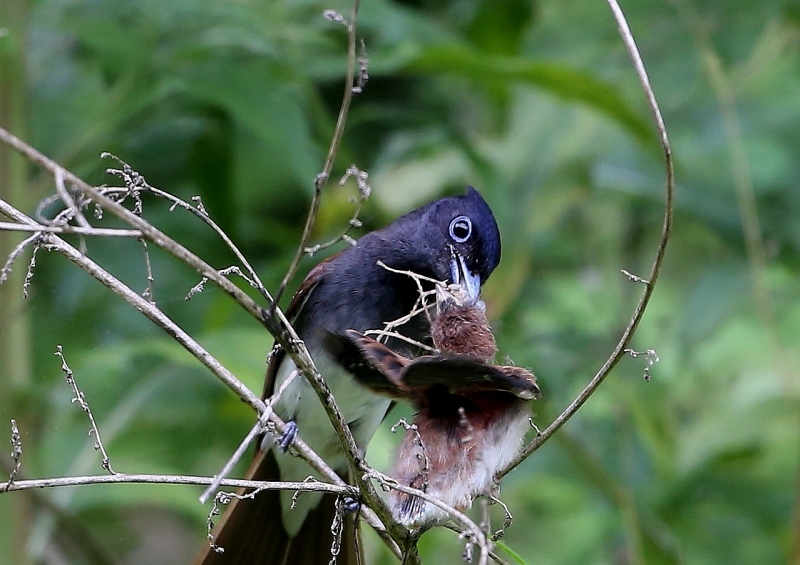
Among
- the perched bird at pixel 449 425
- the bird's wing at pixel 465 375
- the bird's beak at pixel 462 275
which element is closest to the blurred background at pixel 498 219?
the bird's beak at pixel 462 275

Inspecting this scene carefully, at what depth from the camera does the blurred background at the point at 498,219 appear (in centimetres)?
265

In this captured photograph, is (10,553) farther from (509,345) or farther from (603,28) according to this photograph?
(603,28)

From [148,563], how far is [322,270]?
274cm

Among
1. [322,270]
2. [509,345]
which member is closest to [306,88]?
[322,270]

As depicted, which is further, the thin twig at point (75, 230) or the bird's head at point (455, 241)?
the bird's head at point (455, 241)

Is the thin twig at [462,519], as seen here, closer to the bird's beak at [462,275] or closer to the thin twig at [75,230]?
the thin twig at [75,230]

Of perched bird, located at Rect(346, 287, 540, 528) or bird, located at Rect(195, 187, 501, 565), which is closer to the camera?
perched bird, located at Rect(346, 287, 540, 528)

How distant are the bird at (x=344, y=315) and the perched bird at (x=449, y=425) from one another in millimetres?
975

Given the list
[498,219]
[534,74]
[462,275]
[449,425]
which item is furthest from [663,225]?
[498,219]

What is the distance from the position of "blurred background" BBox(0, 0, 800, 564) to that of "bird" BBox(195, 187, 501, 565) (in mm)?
136

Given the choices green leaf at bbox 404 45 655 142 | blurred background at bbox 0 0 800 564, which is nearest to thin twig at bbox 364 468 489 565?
blurred background at bbox 0 0 800 564

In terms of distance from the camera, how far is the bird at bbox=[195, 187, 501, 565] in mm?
2396

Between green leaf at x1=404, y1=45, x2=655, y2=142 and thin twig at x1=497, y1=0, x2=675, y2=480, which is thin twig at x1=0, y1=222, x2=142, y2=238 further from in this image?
green leaf at x1=404, y1=45, x2=655, y2=142

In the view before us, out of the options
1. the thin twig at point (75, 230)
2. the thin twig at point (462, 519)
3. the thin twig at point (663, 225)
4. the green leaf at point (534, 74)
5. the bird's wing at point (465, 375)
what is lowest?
the thin twig at point (462, 519)
